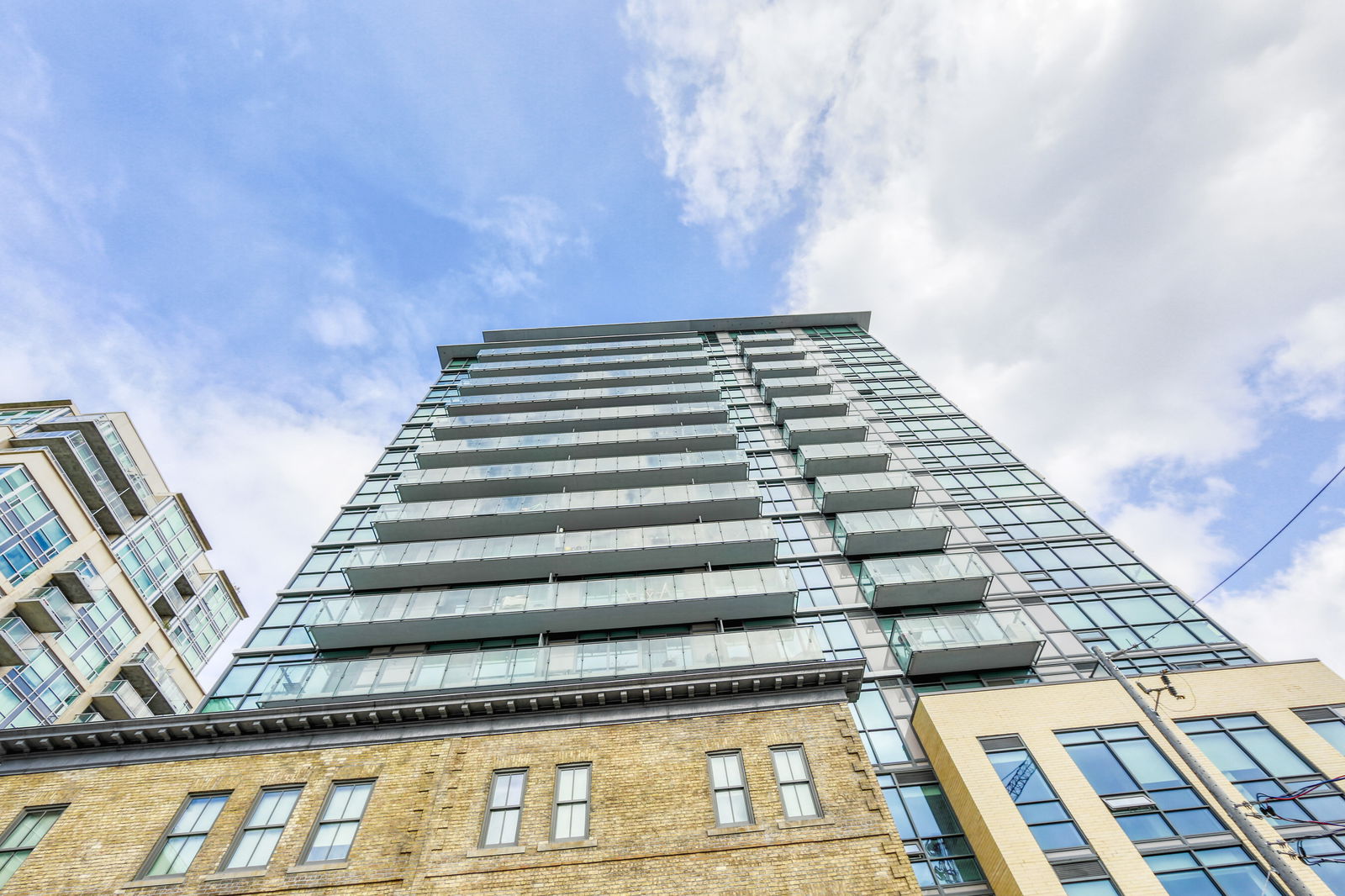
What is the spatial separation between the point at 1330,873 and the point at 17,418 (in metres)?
55.8

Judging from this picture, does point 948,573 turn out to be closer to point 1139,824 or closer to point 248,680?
point 1139,824

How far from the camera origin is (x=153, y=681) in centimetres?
3647

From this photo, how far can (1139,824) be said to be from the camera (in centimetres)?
1247

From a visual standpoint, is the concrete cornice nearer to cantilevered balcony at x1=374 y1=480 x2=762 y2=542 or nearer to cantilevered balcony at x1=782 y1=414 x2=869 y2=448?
cantilevered balcony at x1=374 y1=480 x2=762 y2=542

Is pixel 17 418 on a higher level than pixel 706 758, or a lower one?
higher

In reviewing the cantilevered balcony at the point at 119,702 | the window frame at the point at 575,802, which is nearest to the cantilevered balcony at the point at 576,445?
the window frame at the point at 575,802

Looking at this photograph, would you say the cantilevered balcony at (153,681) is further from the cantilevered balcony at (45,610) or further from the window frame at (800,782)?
the window frame at (800,782)

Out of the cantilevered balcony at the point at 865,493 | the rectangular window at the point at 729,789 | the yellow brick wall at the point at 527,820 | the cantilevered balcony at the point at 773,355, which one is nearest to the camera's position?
the yellow brick wall at the point at 527,820

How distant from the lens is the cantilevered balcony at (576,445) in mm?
28344

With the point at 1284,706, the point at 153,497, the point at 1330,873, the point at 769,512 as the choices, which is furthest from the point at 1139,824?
the point at 153,497

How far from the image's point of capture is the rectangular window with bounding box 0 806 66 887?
11984 mm

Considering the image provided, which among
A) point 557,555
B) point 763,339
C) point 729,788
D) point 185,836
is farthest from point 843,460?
point 185,836

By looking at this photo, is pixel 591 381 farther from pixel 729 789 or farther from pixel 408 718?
pixel 729 789

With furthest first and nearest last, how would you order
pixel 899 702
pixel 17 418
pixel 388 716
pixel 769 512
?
pixel 17 418 → pixel 769 512 → pixel 899 702 → pixel 388 716
